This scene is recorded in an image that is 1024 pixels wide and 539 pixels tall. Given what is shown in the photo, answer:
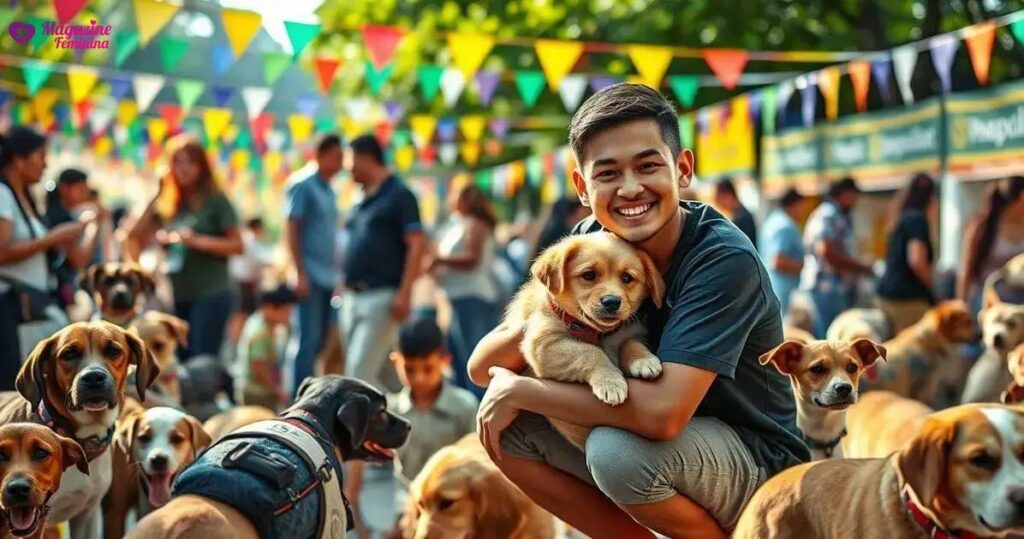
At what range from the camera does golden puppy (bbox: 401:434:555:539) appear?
449cm

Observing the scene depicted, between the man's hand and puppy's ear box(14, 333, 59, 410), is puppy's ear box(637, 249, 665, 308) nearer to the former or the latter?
the man's hand

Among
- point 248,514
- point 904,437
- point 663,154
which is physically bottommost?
point 904,437

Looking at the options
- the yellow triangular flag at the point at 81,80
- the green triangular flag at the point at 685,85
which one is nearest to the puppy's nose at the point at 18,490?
the green triangular flag at the point at 685,85

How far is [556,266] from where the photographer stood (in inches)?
146

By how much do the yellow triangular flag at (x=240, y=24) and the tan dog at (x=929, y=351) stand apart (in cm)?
527

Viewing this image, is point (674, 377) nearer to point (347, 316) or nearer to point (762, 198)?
point (347, 316)

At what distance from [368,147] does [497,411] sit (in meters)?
4.20

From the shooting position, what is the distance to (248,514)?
3486 mm

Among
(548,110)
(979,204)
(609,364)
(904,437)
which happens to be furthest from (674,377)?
(548,110)

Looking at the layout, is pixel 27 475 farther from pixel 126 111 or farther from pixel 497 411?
pixel 126 111

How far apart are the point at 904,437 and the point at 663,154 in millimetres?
2373

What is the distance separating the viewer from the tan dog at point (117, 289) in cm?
651

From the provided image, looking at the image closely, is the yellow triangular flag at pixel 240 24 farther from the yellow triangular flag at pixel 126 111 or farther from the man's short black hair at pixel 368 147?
the yellow triangular flag at pixel 126 111

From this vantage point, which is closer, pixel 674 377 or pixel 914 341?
pixel 674 377
